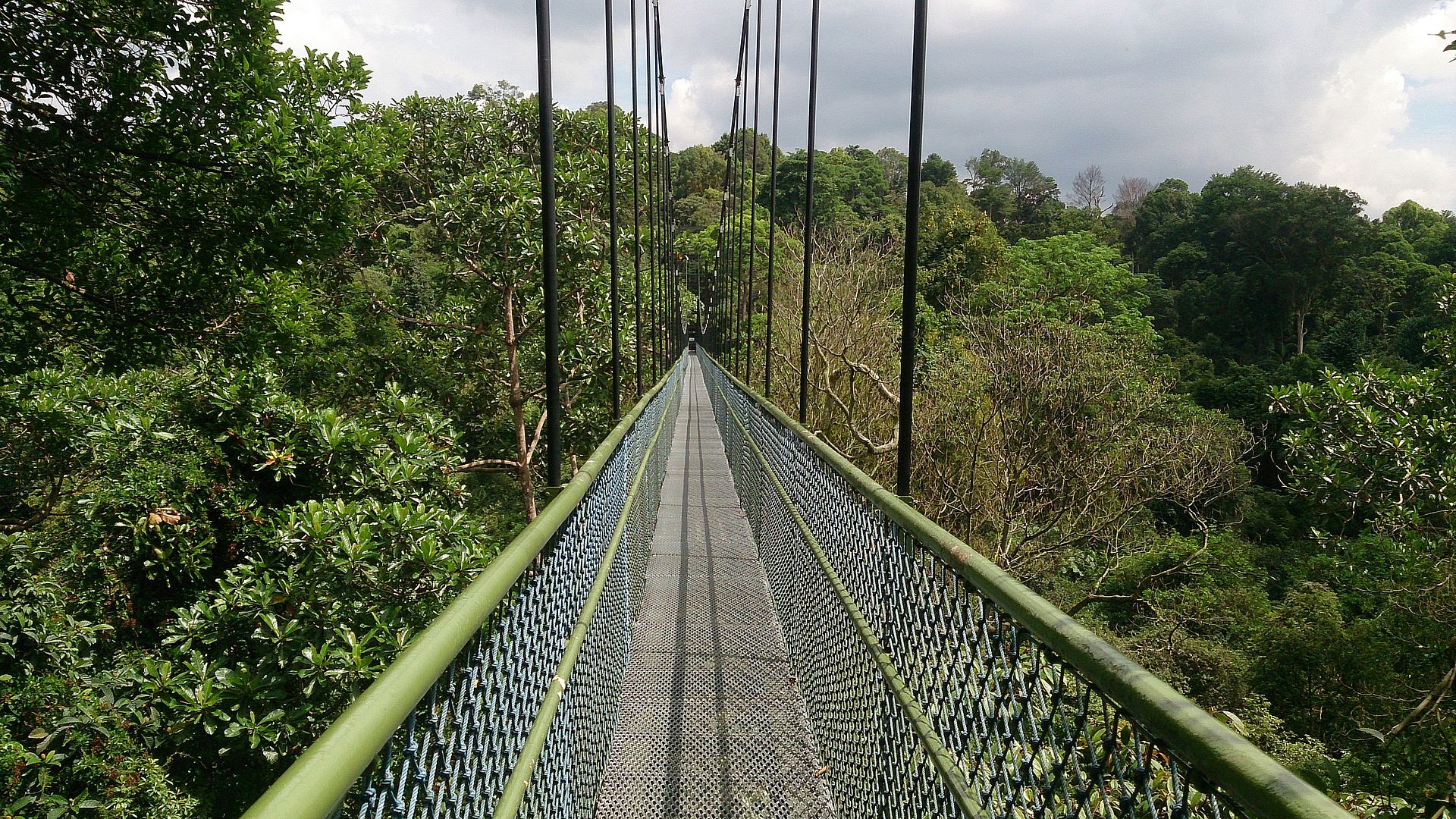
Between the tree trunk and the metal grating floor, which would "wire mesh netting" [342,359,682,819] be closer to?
the metal grating floor

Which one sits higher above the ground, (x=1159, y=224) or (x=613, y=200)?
(x=1159, y=224)

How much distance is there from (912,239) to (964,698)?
156 centimetres

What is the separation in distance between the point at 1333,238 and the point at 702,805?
114ft

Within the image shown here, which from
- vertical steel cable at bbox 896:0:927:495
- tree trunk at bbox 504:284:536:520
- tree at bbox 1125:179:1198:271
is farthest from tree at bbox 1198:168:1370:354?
vertical steel cable at bbox 896:0:927:495

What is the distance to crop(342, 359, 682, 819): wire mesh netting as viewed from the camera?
96 cm

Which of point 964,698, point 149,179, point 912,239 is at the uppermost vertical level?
point 149,179

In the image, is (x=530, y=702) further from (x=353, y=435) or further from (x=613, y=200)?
(x=353, y=435)

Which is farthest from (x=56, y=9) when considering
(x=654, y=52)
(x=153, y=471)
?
(x=654, y=52)

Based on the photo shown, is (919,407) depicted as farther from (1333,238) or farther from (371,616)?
(1333,238)

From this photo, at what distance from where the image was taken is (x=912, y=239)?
2.53 metres

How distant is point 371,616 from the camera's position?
16.3 feet

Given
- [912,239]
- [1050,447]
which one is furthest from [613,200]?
[1050,447]

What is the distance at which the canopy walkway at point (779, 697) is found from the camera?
0.79 m

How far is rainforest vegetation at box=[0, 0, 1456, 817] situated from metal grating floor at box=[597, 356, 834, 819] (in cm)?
178
